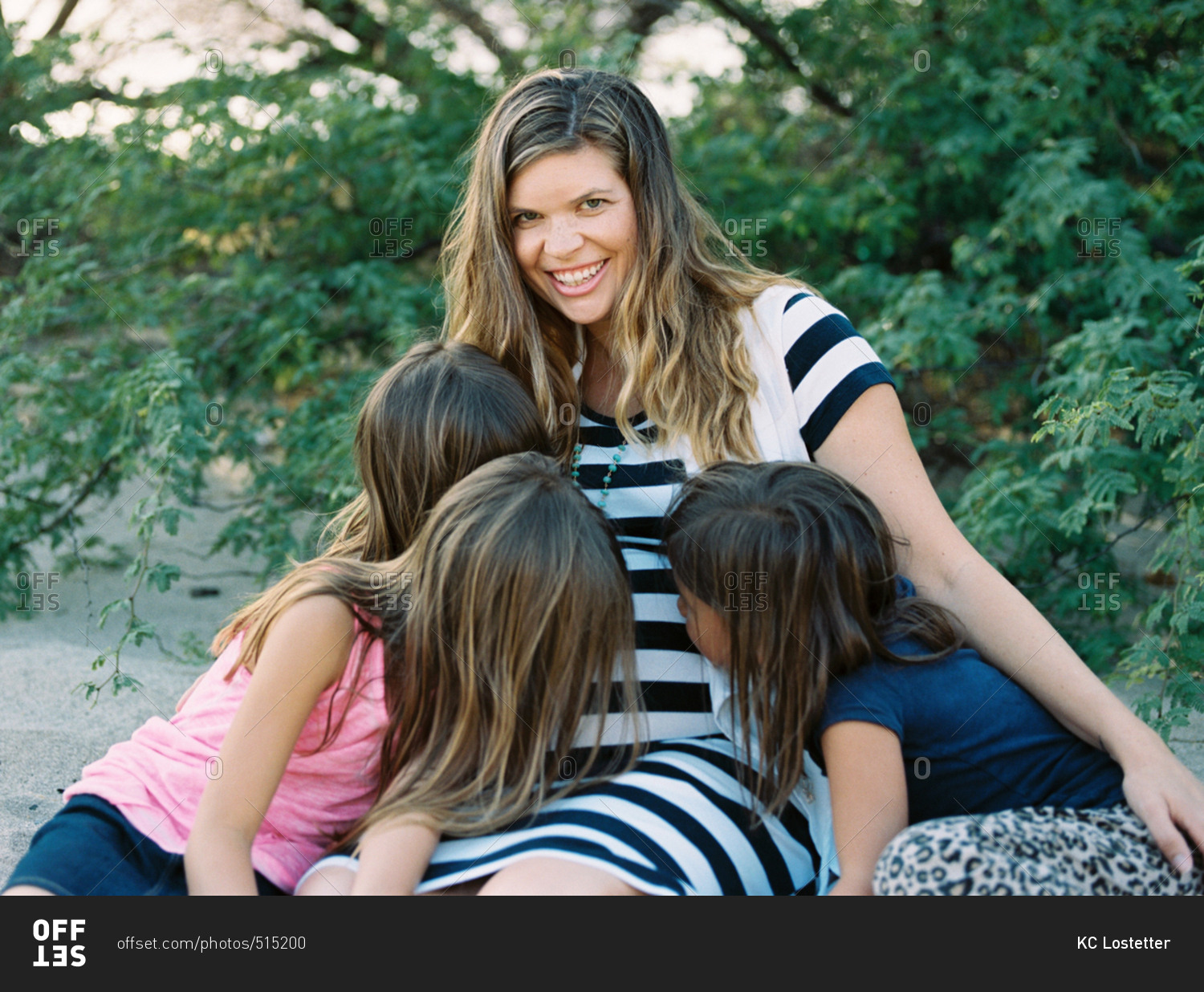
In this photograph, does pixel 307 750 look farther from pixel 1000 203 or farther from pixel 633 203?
pixel 1000 203

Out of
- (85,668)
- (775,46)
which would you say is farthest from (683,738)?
(775,46)

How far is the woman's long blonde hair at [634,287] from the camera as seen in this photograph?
2.15 meters

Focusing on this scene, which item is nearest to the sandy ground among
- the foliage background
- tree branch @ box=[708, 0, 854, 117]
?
the foliage background

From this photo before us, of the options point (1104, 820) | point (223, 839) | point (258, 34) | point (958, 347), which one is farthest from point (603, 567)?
point (258, 34)

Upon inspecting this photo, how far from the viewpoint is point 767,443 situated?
2.11 m

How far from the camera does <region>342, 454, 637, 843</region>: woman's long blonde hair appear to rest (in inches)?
67.5

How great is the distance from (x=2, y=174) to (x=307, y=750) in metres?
3.92

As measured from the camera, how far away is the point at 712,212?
413 cm

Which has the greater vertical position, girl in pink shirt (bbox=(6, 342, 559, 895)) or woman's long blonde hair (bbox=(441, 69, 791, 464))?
woman's long blonde hair (bbox=(441, 69, 791, 464))

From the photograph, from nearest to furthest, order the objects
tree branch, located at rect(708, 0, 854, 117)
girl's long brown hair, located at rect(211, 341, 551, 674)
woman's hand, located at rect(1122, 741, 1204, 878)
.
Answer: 1. woman's hand, located at rect(1122, 741, 1204, 878)
2. girl's long brown hair, located at rect(211, 341, 551, 674)
3. tree branch, located at rect(708, 0, 854, 117)

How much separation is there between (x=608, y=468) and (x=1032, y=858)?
40.3 inches

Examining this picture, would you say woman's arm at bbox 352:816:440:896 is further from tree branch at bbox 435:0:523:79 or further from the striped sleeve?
tree branch at bbox 435:0:523:79

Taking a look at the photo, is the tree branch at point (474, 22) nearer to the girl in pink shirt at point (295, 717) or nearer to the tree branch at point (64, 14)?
the tree branch at point (64, 14)

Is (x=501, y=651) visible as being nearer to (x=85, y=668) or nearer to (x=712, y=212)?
(x=85, y=668)
